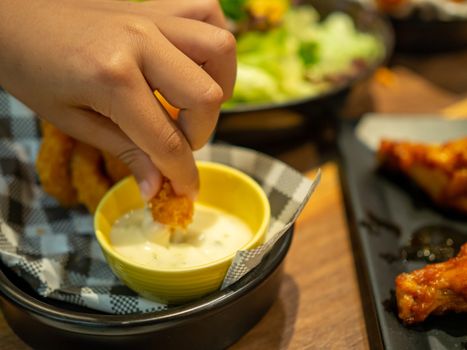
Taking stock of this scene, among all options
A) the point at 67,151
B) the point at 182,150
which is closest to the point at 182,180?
the point at 182,150

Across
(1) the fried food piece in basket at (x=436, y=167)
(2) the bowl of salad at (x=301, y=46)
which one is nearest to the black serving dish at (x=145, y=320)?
(1) the fried food piece in basket at (x=436, y=167)

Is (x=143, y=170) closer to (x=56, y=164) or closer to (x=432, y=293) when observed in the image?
(x=56, y=164)

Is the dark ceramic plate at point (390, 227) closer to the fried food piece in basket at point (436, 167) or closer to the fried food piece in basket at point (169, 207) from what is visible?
the fried food piece in basket at point (436, 167)

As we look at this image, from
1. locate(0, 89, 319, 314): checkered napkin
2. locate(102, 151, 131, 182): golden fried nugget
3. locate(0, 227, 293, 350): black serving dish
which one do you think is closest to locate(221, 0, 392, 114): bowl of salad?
locate(0, 89, 319, 314): checkered napkin

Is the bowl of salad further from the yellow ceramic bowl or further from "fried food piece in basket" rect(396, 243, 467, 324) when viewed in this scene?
"fried food piece in basket" rect(396, 243, 467, 324)

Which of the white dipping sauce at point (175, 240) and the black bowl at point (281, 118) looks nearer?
the white dipping sauce at point (175, 240)

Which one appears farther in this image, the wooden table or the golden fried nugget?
the golden fried nugget
